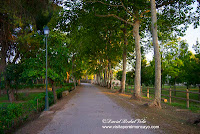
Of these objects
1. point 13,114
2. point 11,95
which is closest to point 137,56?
point 13,114

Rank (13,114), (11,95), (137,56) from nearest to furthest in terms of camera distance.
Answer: (13,114) < (137,56) < (11,95)

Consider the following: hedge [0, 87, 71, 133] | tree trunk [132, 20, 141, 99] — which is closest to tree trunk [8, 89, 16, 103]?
hedge [0, 87, 71, 133]

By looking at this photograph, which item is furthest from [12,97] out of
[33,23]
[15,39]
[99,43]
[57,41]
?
[99,43]

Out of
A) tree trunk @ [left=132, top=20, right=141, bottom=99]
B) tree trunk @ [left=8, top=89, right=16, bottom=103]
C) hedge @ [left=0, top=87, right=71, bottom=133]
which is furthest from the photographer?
tree trunk @ [left=8, top=89, right=16, bottom=103]

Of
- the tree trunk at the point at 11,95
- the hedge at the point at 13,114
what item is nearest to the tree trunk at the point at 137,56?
the hedge at the point at 13,114

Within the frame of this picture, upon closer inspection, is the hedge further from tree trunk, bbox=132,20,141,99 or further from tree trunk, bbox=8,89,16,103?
tree trunk, bbox=8,89,16,103

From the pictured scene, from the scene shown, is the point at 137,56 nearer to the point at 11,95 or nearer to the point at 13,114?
the point at 13,114

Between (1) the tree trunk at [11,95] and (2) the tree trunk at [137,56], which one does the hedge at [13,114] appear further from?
(1) the tree trunk at [11,95]

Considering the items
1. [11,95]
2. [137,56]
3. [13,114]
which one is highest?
[137,56]

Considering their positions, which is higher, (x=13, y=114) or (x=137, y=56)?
(x=137, y=56)

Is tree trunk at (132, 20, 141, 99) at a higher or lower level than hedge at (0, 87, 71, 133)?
higher

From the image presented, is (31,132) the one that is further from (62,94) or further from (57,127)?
(62,94)

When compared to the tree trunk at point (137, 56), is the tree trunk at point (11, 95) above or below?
below

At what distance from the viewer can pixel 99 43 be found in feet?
104
